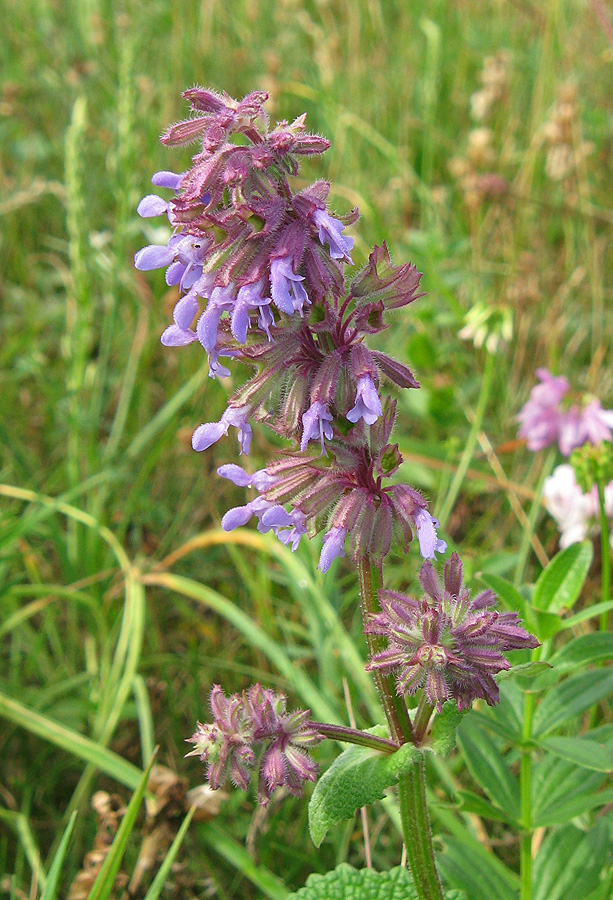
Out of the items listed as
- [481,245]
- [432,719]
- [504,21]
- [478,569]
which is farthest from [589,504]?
[504,21]

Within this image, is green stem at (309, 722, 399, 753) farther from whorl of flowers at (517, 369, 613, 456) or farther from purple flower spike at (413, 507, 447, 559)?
whorl of flowers at (517, 369, 613, 456)

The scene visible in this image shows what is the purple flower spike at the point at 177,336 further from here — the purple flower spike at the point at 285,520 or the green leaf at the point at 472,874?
the green leaf at the point at 472,874

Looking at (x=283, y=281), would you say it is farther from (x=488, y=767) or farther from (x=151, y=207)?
(x=488, y=767)

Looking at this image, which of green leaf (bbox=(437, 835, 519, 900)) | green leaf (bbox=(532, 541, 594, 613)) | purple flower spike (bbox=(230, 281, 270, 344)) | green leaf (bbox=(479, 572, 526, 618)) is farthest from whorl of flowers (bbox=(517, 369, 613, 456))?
→ purple flower spike (bbox=(230, 281, 270, 344))

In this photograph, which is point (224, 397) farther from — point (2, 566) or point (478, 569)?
point (478, 569)

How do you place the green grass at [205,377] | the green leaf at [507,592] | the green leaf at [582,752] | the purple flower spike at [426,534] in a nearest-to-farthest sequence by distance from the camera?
1. the purple flower spike at [426,534]
2. the green leaf at [582,752]
3. the green leaf at [507,592]
4. the green grass at [205,377]

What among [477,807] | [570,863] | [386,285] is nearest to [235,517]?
[386,285]

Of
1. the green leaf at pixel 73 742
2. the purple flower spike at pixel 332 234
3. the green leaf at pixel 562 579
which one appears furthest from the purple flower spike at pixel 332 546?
the green leaf at pixel 73 742
